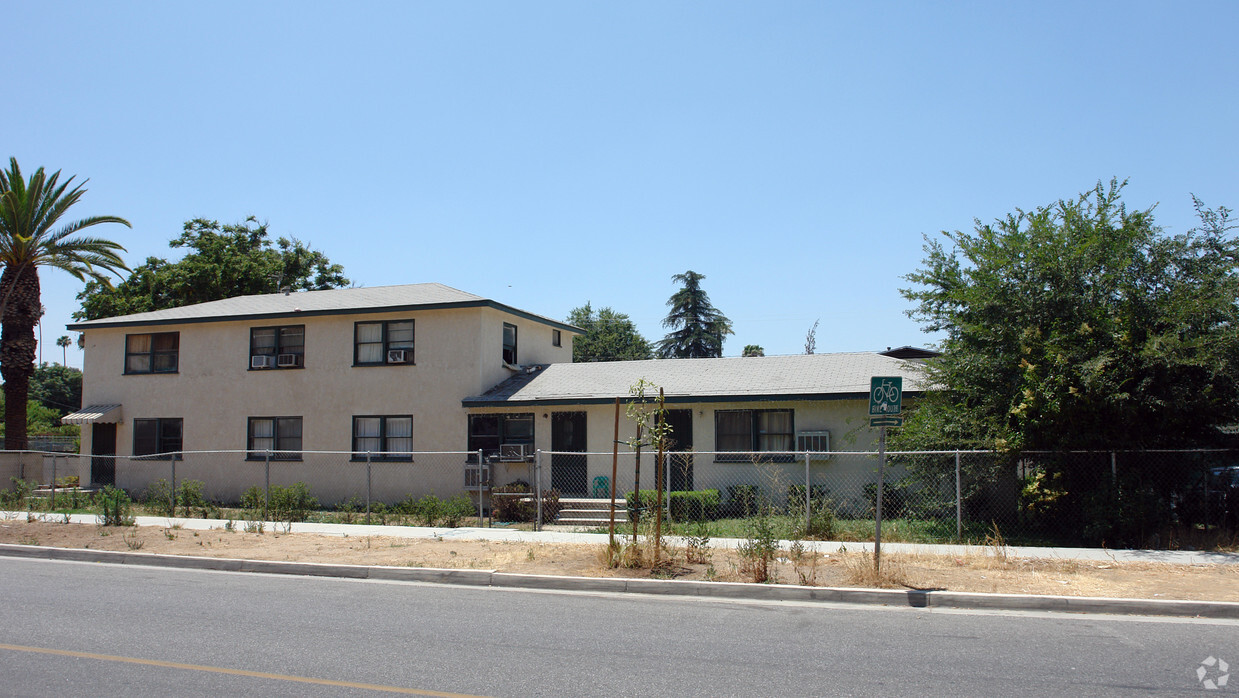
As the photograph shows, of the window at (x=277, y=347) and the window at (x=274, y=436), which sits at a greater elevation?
the window at (x=277, y=347)

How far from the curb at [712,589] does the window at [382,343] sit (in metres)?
9.77

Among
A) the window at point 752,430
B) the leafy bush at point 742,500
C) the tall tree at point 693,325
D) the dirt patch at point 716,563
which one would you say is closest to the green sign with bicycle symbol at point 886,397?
the dirt patch at point 716,563

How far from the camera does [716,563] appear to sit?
12.1 metres

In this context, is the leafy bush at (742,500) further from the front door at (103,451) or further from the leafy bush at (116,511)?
the front door at (103,451)

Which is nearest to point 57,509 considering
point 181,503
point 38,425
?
point 181,503

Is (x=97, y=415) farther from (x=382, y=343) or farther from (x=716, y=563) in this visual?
(x=716, y=563)

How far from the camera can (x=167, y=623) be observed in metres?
8.48

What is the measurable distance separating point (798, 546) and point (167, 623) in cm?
760

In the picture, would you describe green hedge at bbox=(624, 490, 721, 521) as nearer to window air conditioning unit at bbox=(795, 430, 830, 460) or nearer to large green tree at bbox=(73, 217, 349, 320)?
window air conditioning unit at bbox=(795, 430, 830, 460)

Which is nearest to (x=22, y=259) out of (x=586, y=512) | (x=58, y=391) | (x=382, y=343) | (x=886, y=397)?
(x=382, y=343)

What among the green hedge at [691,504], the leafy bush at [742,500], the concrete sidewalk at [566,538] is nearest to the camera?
the concrete sidewalk at [566,538]

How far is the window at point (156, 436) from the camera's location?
24781 millimetres

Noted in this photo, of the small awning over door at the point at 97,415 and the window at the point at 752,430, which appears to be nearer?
the window at the point at 752,430

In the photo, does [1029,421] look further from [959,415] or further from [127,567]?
[127,567]
